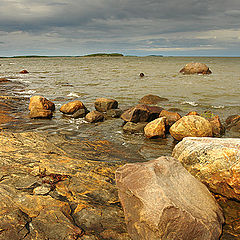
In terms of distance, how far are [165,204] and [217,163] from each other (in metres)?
1.79

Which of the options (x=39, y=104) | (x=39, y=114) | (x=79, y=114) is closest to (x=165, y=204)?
(x=79, y=114)

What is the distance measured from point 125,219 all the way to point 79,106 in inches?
340

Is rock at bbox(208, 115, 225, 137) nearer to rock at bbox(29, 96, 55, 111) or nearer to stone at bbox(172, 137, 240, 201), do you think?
stone at bbox(172, 137, 240, 201)

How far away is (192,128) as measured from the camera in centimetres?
739

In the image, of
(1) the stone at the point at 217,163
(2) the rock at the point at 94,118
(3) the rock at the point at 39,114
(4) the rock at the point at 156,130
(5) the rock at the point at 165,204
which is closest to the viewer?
(5) the rock at the point at 165,204

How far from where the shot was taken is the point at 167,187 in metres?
3.26

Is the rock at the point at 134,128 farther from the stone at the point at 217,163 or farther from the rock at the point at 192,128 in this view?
the stone at the point at 217,163

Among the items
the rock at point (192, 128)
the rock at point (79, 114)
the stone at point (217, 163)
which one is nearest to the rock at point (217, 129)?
the rock at point (192, 128)

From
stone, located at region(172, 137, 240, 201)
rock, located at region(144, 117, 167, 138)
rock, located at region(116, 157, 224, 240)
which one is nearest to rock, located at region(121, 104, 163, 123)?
rock, located at region(144, 117, 167, 138)

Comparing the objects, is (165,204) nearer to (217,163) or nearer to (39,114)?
(217,163)

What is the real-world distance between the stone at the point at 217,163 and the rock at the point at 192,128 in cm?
263

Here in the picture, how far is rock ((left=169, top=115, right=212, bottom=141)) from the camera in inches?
291

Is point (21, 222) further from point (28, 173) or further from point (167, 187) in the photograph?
point (167, 187)

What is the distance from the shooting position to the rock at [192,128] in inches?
291
